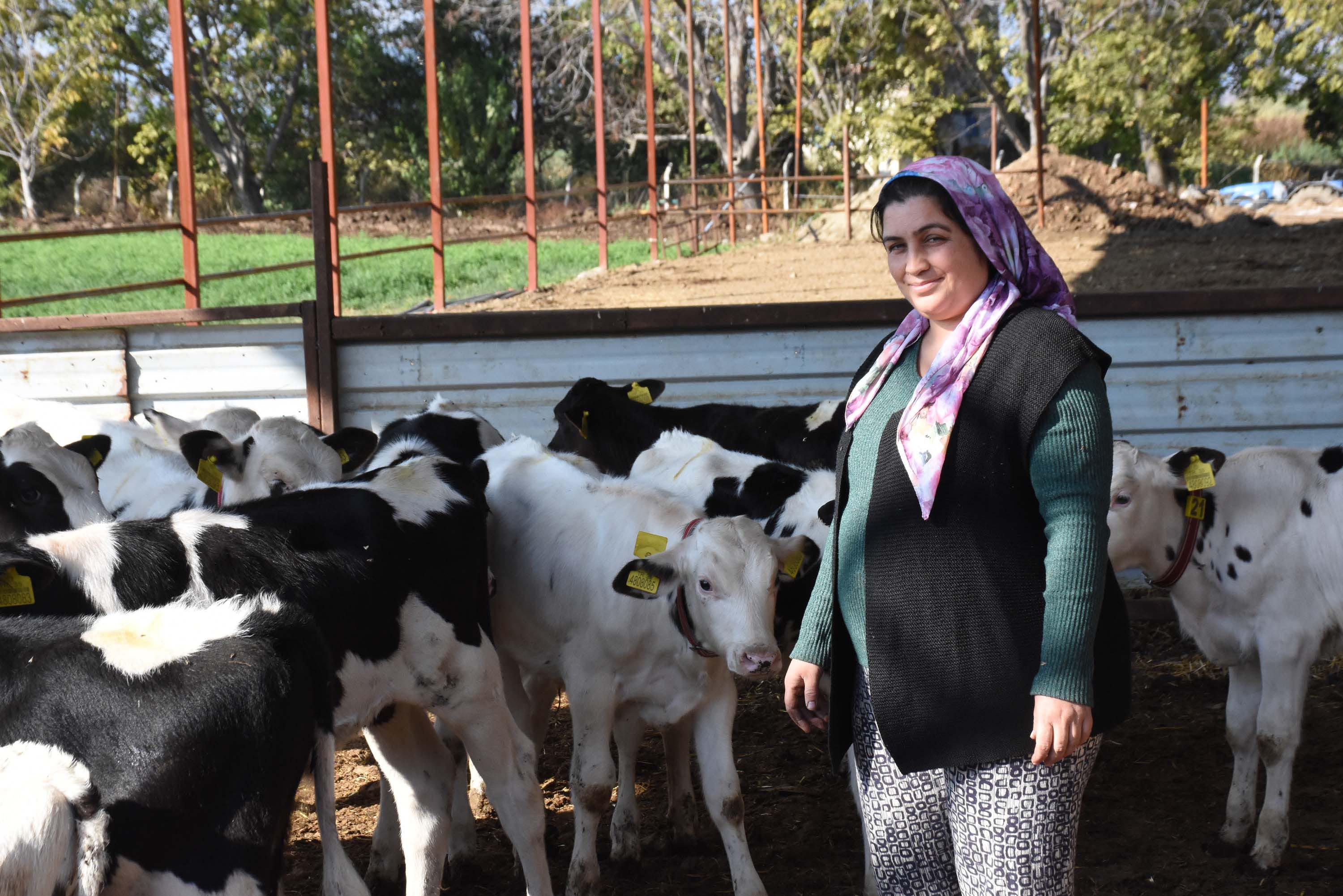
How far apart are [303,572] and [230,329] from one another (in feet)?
13.0

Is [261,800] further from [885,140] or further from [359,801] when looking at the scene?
[885,140]

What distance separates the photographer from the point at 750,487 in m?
5.05

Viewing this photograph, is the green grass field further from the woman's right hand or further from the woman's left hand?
the woman's left hand

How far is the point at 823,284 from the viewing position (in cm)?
1465

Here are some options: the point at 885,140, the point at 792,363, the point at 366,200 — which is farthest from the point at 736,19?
the point at 792,363

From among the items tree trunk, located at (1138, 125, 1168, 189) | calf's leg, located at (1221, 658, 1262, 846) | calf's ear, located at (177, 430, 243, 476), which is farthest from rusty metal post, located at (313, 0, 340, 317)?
tree trunk, located at (1138, 125, 1168, 189)

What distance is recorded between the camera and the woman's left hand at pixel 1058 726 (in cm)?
208

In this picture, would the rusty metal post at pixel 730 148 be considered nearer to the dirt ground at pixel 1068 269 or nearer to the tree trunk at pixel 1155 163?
the dirt ground at pixel 1068 269

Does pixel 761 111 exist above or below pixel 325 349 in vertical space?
above

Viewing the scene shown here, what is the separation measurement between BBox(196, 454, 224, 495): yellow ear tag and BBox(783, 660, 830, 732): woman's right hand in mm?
3185

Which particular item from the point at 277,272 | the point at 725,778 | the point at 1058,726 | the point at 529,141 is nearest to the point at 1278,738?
the point at 725,778

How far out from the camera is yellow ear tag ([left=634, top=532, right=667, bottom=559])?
4.13 meters

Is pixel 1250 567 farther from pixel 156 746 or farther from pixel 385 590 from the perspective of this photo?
pixel 156 746

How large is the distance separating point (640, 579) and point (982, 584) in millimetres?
1894
